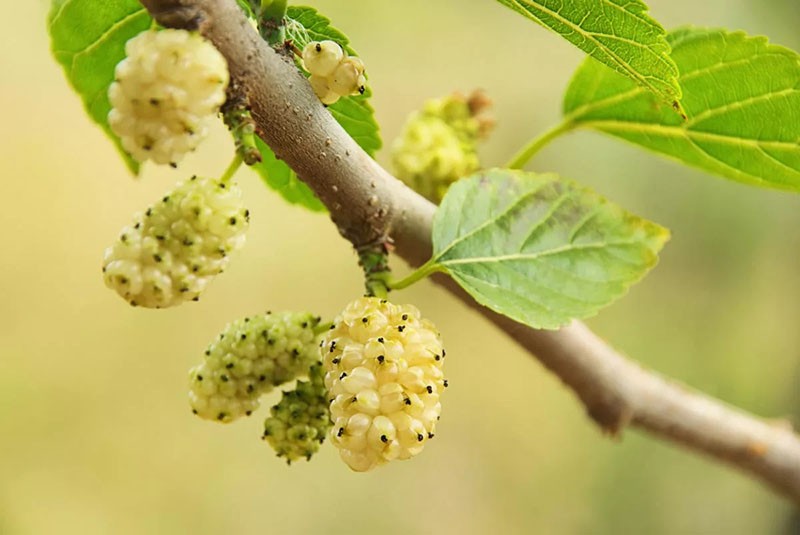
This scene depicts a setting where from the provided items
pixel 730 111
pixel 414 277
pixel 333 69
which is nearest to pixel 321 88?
pixel 333 69

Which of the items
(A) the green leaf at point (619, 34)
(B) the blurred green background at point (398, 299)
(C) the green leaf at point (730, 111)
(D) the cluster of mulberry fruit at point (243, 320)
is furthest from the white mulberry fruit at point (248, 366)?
(B) the blurred green background at point (398, 299)

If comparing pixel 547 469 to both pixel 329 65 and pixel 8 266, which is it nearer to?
pixel 8 266

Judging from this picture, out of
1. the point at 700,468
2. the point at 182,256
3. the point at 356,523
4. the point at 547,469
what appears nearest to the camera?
the point at 182,256

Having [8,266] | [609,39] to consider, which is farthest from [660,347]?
[609,39]

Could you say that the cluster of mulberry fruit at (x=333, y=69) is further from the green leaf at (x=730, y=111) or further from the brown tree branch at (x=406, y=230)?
the green leaf at (x=730, y=111)

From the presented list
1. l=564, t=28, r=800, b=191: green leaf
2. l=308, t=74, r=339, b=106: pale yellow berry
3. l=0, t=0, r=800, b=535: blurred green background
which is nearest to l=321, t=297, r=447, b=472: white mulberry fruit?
l=308, t=74, r=339, b=106: pale yellow berry

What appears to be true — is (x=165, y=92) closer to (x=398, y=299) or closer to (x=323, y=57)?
(x=323, y=57)
